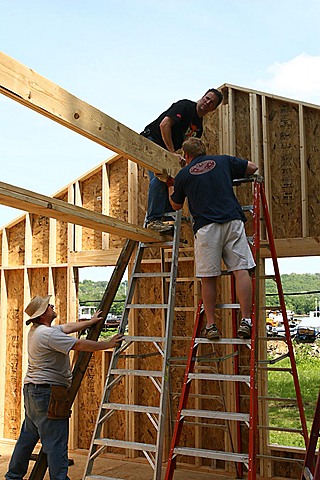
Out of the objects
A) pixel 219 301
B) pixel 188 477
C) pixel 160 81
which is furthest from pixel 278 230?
pixel 160 81

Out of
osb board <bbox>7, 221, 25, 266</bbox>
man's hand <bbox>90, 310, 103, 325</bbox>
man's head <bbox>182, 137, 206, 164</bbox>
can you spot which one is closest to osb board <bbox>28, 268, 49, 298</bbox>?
osb board <bbox>7, 221, 25, 266</bbox>

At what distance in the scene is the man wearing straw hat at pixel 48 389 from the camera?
4.53m

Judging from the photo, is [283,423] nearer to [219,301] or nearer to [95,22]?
[219,301]

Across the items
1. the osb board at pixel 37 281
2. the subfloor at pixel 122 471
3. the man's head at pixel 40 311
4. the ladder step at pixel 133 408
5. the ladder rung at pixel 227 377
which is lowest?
the subfloor at pixel 122 471

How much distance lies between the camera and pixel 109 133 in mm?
3791

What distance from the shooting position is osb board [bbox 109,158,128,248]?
279 inches

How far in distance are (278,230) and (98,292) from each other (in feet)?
58.8

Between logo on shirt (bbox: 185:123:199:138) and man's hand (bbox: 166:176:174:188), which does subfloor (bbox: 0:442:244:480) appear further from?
logo on shirt (bbox: 185:123:199:138)

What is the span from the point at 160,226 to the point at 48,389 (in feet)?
5.75

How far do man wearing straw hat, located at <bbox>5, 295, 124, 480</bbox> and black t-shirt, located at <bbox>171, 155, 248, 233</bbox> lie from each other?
135 centimetres

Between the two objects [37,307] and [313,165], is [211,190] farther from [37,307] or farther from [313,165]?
[313,165]

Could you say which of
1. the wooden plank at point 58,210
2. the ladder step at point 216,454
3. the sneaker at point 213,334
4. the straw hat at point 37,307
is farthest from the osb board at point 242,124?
the ladder step at point 216,454

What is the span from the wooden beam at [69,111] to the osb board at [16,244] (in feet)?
12.0

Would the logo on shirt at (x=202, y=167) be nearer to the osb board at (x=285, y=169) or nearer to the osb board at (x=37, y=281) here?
the osb board at (x=285, y=169)
